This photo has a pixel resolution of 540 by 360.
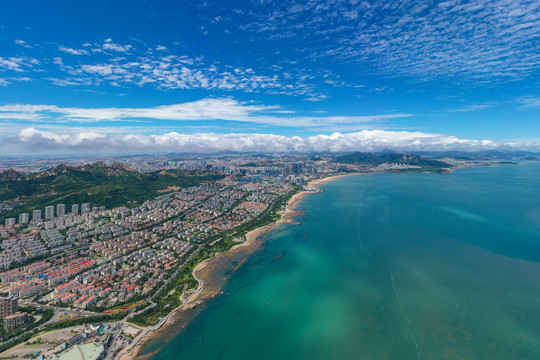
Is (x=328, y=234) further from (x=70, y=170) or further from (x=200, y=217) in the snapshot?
(x=70, y=170)

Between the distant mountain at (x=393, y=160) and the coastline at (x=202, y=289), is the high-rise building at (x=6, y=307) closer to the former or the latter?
the coastline at (x=202, y=289)

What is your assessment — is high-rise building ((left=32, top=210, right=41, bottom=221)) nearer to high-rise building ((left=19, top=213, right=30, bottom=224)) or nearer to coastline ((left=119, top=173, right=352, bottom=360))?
high-rise building ((left=19, top=213, right=30, bottom=224))

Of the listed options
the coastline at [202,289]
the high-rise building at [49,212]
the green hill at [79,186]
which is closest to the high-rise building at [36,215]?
the high-rise building at [49,212]

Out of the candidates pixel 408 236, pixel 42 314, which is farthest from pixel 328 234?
pixel 42 314

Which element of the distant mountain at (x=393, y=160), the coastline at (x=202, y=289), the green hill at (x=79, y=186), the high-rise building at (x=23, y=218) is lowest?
the coastline at (x=202, y=289)

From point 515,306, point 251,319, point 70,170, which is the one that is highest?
point 70,170
